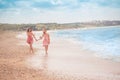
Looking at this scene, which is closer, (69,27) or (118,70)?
(118,70)

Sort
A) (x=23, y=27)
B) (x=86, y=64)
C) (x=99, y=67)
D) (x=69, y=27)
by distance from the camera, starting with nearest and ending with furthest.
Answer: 1. (x=99, y=67)
2. (x=86, y=64)
3. (x=23, y=27)
4. (x=69, y=27)

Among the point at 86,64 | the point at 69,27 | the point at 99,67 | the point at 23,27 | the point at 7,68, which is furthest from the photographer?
the point at 69,27

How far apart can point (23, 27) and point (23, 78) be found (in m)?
76.1

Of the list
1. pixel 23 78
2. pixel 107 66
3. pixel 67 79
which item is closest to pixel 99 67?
pixel 107 66

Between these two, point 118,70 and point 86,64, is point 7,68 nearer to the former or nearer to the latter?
point 86,64

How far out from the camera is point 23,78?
7617mm

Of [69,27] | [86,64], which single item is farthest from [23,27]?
[86,64]

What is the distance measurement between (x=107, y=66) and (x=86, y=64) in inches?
34.6

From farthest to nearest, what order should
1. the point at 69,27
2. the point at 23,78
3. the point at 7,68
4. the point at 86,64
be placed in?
the point at 69,27 → the point at 86,64 → the point at 7,68 → the point at 23,78

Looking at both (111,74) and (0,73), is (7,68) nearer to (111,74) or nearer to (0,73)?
(0,73)

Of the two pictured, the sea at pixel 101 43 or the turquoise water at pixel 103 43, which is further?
the turquoise water at pixel 103 43

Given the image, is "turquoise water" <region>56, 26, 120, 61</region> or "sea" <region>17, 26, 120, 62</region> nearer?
"sea" <region>17, 26, 120, 62</region>

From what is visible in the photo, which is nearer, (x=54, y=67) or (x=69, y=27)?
(x=54, y=67)

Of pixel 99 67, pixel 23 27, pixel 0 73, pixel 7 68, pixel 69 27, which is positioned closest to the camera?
pixel 0 73
